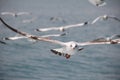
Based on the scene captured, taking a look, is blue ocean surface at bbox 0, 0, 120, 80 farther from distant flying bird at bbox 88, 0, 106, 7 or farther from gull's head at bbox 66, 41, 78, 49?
gull's head at bbox 66, 41, 78, 49

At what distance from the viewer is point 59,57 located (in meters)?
4.47

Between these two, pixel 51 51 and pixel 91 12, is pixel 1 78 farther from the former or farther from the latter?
pixel 91 12

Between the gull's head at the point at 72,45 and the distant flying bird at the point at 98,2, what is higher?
the distant flying bird at the point at 98,2

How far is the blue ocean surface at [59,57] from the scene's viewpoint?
4.47 m

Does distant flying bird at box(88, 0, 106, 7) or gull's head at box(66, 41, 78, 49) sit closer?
gull's head at box(66, 41, 78, 49)

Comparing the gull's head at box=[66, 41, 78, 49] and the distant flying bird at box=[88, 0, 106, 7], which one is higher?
the distant flying bird at box=[88, 0, 106, 7]

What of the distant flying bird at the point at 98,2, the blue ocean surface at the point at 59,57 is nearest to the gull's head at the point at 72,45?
the blue ocean surface at the point at 59,57

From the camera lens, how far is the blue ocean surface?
4.47 metres

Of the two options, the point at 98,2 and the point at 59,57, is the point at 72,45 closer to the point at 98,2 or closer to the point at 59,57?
the point at 59,57

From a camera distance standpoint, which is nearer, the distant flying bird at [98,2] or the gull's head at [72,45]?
the gull's head at [72,45]

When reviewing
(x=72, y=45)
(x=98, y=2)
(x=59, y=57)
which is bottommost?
(x=59, y=57)

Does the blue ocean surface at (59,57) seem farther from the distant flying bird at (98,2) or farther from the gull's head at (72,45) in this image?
the gull's head at (72,45)

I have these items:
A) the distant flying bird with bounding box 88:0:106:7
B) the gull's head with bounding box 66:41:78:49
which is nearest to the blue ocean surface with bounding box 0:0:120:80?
the distant flying bird with bounding box 88:0:106:7

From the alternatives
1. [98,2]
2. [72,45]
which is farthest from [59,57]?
[98,2]
